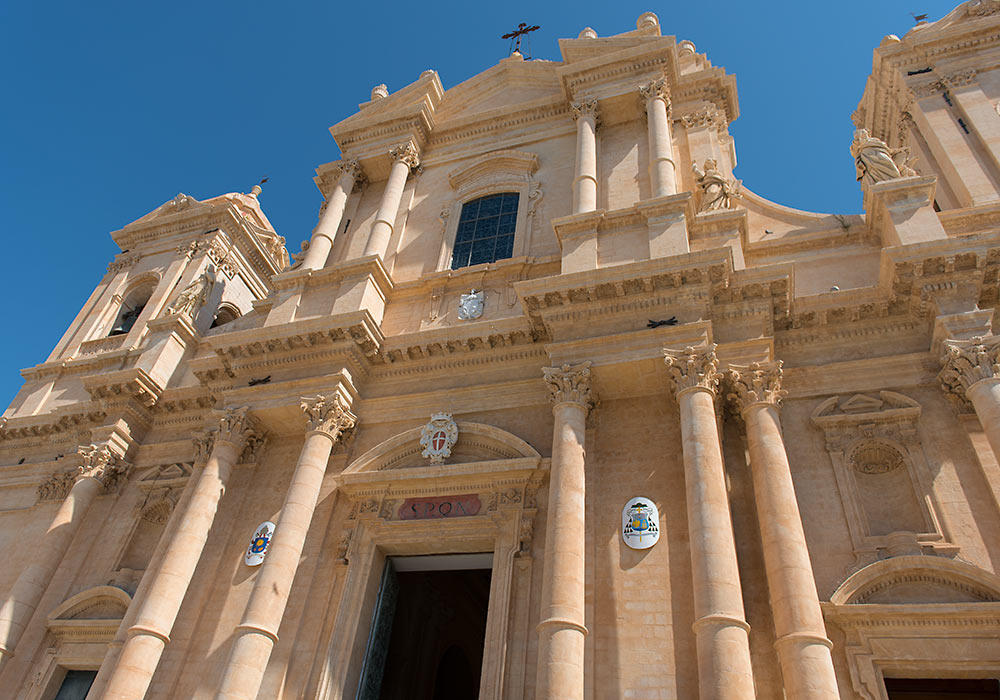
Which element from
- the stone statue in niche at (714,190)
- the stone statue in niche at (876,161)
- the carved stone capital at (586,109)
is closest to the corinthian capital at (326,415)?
the stone statue in niche at (714,190)

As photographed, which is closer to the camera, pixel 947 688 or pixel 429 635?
pixel 947 688

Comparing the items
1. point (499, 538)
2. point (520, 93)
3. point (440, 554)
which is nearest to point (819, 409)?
point (499, 538)

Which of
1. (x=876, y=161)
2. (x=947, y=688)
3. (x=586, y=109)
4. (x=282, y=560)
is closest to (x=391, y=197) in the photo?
(x=586, y=109)

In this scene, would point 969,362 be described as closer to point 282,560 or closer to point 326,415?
point 326,415

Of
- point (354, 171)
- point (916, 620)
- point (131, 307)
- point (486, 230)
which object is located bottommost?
point (916, 620)

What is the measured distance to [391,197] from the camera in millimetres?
17484

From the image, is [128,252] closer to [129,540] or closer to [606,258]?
[129,540]

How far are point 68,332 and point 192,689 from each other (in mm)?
15260

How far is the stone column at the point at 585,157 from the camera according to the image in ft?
48.6

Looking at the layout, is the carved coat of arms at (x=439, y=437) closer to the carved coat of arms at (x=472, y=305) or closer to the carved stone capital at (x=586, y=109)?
the carved coat of arms at (x=472, y=305)

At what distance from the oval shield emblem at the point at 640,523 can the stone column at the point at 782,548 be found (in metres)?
1.49

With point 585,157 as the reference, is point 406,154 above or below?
above

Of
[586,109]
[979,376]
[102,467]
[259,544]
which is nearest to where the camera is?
[979,376]

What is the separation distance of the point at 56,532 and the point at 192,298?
7.30 m
